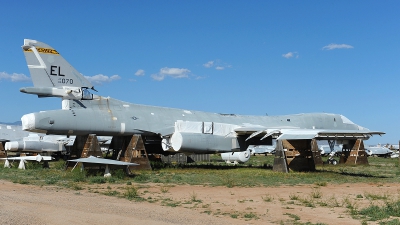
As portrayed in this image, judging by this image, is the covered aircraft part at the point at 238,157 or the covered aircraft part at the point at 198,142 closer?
the covered aircraft part at the point at 198,142

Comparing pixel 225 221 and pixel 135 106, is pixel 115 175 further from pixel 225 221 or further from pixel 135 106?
pixel 225 221

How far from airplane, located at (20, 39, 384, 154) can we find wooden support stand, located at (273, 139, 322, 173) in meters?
0.76

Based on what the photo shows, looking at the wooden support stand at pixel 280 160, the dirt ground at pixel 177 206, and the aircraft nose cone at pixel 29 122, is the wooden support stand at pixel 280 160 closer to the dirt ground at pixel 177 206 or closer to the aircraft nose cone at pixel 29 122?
the dirt ground at pixel 177 206

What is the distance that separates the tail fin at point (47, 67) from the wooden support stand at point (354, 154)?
21764mm

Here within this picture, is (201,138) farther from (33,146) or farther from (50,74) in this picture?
(33,146)

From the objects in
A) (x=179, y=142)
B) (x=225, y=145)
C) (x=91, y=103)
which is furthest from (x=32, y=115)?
(x=225, y=145)

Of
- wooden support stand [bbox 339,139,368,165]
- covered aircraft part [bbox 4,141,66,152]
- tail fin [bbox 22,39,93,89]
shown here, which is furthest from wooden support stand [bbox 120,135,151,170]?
wooden support stand [bbox 339,139,368,165]

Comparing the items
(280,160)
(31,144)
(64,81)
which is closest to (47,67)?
(64,81)

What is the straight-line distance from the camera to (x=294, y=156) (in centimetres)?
2372

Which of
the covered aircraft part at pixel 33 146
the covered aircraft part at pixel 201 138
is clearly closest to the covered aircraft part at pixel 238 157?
the covered aircraft part at pixel 201 138

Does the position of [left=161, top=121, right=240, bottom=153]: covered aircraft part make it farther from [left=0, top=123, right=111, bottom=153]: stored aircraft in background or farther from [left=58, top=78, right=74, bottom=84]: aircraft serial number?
[left=0, top=123, right=111, bottom=153]: stored aircraft in background

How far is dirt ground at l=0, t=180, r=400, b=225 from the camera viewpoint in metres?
9.02

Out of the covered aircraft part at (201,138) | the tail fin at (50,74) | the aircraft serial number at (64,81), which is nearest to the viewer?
the tail fin at (50,74)

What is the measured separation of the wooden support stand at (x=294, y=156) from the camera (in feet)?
77.8
